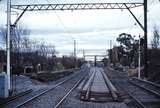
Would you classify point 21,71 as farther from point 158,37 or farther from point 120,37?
point 120,37

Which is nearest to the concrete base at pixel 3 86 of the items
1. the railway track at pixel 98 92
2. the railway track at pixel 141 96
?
the railway track at pixel 98 92

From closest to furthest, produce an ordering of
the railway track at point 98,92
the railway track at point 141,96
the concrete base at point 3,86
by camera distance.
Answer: the railway track at point 141,96
the railway track at point 98,92
the concrete base at point 3,86

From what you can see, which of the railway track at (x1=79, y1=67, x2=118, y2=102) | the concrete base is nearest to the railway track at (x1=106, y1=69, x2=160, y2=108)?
the railway track at (x1=79, y1=67, x2=118, y2=102)

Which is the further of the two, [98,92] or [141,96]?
[98,92]

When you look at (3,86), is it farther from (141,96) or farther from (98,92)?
(141,96)

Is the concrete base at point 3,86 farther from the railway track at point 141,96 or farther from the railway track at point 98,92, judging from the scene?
the railway track at point 141,96

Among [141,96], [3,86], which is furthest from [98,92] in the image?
[3,86]

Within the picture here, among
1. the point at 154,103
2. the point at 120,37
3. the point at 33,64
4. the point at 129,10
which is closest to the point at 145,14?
the point at 129,10

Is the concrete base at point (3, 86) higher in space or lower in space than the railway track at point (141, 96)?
higher

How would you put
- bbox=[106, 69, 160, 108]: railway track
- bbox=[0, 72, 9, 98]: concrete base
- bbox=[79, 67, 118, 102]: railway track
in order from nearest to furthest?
bbox=[106, 69, 160, 108]: railway track → bbox=[79, 67, 118, 102]: railway track → bbox=[0, 72, 9, 98]: concrete base

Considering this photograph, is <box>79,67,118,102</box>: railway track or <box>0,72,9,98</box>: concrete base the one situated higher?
<box>0,72,9,98</box>: concrete base

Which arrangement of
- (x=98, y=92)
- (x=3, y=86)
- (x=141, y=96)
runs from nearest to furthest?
(x=3, y=86) < (x=141, y=96) < (x=98, y=92)

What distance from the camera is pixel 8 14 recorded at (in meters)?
28.0

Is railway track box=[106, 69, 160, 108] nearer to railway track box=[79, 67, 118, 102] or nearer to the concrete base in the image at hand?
railway track box=[79, 67, 118, 102]
